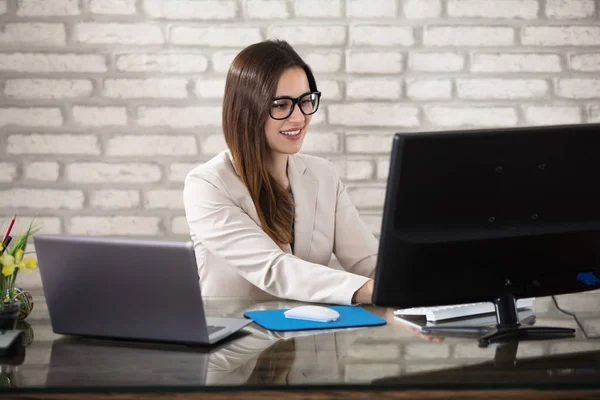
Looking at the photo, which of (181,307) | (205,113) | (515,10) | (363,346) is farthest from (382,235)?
(515,10)

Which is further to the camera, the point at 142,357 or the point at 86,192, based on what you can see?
the point at 86,192

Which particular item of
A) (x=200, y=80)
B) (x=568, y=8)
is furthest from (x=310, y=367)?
(x=568, y=8)

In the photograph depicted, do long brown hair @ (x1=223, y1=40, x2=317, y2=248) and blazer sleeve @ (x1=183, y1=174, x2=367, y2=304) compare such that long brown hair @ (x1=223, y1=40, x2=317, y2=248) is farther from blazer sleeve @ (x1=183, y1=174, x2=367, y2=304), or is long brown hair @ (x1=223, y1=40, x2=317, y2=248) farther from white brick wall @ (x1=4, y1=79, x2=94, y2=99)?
white brick wall @ (x1=4, y1=79, x2=94, y2=99)

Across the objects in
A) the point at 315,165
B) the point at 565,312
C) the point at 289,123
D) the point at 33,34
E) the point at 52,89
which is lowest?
the point at 565,312

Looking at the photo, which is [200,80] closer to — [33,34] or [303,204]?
[33,34]

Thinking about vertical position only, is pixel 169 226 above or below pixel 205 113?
below

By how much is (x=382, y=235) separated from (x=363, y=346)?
0.61 ft

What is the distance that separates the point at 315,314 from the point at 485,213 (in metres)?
0.39

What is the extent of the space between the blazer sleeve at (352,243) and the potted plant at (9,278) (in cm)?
104

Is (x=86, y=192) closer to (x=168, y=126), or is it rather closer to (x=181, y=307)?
(x=168, y=126)

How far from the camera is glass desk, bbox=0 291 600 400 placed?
40.4 inches

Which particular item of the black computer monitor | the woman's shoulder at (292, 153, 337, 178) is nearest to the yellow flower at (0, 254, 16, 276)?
the black computer monitor

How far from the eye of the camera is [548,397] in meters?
1.03

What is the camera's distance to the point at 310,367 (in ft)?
3.65
